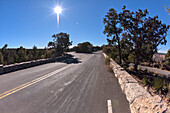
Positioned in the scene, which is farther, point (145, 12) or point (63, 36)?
point (63, 36)

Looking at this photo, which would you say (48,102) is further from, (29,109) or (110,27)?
(110,27)

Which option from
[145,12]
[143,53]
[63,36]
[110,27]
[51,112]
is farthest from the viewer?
[63,36]

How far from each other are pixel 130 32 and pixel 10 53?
1864cm

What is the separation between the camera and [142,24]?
1174cm

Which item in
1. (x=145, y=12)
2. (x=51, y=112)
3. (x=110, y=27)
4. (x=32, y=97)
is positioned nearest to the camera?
(x=51, y=112)

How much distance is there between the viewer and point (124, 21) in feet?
41.6

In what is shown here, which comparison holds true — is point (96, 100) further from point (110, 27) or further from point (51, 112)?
point (110, 27)

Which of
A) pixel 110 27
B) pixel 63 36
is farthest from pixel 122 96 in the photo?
pixel 63 36

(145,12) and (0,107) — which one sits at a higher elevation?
(145,12)

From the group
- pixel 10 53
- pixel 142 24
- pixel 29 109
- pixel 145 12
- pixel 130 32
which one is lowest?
pixel 29 109

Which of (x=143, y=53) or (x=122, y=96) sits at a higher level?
(x=143, y=53)

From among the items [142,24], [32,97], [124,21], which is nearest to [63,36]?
[124,21]

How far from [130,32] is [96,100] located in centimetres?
1161

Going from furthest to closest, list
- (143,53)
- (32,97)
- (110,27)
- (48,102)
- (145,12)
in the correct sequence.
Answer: (110,27), (143,53), (145,12), (32,97), (48,102)
